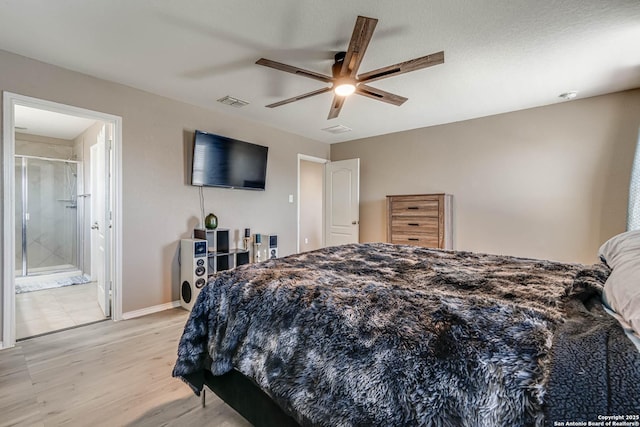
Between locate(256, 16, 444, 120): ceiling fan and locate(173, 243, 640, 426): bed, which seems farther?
locate(256, 16, 444, 120): ceiling fan

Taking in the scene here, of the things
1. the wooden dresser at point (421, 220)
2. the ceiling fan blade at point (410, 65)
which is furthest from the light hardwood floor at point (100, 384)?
the wooden dresser at point (421, 220)

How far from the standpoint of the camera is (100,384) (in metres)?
1.93

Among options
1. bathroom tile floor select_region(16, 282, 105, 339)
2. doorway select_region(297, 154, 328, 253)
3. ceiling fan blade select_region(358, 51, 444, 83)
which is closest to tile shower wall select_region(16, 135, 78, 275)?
bathroom tile floor select_region(16, 282, 105, 339)

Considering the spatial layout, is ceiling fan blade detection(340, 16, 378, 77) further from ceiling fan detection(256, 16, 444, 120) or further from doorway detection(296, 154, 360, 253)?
doorway detection(296, 154, 360, 253)

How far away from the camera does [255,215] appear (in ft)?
14.4

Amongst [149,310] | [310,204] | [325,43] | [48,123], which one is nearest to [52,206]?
[48,123]

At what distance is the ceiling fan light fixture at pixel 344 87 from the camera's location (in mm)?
2318

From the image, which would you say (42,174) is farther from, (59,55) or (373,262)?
(373,262)

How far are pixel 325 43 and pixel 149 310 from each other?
127 inches

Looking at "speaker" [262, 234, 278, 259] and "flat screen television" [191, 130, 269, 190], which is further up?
"flat screen television" [191, 130, 269, 190]

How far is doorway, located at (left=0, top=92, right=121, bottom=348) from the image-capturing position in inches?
99.8

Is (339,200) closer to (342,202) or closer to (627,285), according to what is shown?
(342,202)

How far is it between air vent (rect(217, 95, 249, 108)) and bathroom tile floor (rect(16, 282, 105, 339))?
8.96ft

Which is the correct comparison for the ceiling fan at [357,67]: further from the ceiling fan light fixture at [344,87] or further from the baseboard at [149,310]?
the baseboard at [149,310]
